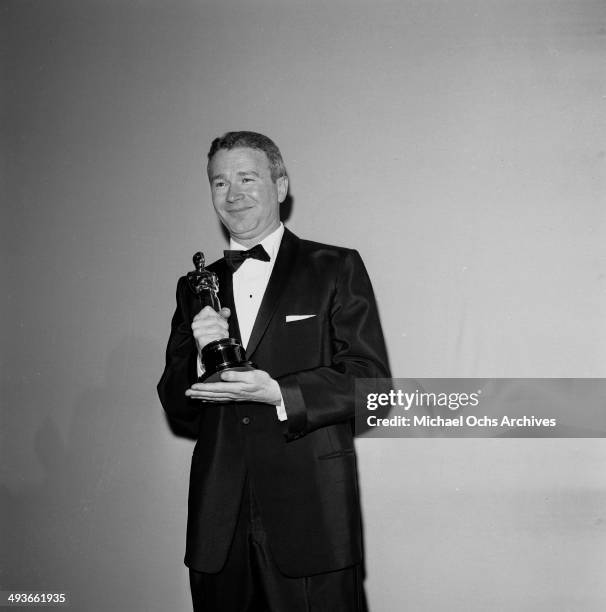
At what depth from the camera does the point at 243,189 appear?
1.93 metres

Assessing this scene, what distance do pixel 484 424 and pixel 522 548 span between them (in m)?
0.42

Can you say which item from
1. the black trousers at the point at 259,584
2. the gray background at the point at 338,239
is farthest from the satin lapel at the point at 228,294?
the gray background at the point at 338,239

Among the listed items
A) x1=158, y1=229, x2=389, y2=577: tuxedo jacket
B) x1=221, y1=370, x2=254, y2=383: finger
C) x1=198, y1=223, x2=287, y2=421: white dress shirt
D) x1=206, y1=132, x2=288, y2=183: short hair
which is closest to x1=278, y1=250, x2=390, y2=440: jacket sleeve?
x1=158, y1=229, x2=389, y2=577: tuxedo jacket

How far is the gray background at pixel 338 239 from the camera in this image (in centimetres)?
235

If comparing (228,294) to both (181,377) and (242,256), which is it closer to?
(242,256)

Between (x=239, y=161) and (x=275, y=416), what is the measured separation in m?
0.69

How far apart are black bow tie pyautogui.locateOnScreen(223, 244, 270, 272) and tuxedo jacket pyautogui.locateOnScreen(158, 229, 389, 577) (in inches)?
2.0

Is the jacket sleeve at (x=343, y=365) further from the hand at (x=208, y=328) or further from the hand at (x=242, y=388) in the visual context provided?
the hand at (x=208, y=328)

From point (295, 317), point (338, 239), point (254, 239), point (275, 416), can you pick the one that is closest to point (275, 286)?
point (295, 317)

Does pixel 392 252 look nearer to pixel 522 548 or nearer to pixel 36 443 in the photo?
pixel 522 548

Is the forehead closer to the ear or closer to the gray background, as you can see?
the ear

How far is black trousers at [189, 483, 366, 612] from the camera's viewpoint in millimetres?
1740

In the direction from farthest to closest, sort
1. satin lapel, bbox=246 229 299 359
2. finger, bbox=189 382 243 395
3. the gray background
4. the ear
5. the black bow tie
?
the gray background, the ear, the black bow tie, satin lapel, bbox=246 229 299 359, finger, bbox=189 382 243 395

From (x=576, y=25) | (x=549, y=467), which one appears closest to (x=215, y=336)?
(x=549, y=467)
